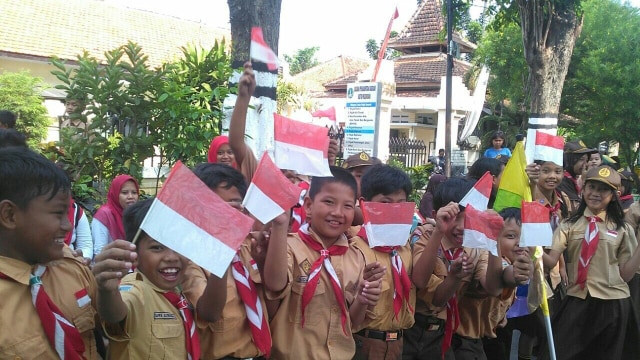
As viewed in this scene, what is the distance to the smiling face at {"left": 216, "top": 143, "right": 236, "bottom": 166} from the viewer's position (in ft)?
12.6

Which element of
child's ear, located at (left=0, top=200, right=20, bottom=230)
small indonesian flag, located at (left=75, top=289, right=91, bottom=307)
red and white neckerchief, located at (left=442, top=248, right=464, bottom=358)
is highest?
child's ear, located at (left=0, top=200, right=20, bottom=230)

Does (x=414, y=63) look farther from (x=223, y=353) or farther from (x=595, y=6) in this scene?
(x=223, y=353)

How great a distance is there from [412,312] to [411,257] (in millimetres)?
327

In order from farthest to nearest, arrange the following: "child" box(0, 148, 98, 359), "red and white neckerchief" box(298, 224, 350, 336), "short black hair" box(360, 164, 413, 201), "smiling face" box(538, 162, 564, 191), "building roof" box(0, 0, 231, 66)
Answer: "building roof" box(0, 0, 231, 66) < "smiling face" box(538, 162, 564, 191) < "short black hair" box(360, 164, 413, 201) < "red and white neckerchief" box(298, 224, 350, 336) < "child" box(0, 148, 98, 359)

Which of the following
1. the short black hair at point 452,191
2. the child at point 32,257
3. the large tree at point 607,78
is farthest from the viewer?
the large tree at point 607,78

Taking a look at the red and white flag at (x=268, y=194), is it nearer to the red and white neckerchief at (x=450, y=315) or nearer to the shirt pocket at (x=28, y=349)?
the shirt pocket at (x=28, y=349)

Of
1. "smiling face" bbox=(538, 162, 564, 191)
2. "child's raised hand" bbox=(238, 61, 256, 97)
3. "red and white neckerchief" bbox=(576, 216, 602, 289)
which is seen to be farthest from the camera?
"smiling face" bbox=(538, 162, 564, 191)

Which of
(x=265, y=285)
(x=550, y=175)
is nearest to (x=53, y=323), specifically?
(x=265, y=285)

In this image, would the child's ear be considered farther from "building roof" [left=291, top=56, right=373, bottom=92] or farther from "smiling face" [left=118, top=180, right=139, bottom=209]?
"building roof" [left=291, top=56, right=373, bottom=92]

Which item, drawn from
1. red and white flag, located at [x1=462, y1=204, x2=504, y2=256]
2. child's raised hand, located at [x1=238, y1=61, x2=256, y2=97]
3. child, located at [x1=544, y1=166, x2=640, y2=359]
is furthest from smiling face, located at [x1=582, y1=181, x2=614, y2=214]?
child's raised hand, located at [x1=238, y1=61, x2=256, y2=97]

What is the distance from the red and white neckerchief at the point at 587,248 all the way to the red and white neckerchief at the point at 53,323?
3.87 m

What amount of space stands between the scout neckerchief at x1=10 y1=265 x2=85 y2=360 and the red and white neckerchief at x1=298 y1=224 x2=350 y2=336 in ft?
3.35

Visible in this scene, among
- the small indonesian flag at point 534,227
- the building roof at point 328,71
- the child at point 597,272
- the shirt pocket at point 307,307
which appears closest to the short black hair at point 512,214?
the small indonesian flag at point 534,227

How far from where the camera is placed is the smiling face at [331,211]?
2748 millimetres
